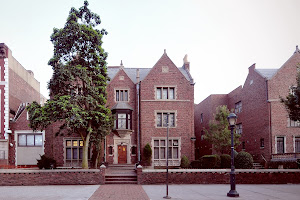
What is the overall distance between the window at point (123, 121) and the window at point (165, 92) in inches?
157

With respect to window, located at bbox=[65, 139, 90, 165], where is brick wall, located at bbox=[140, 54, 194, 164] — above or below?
above

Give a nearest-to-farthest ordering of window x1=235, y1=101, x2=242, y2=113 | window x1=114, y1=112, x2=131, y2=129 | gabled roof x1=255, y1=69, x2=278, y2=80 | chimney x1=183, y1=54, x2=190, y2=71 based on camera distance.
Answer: window x1=114, y1=112, x2=131, y2=129, gabled roof x1=255, y1=69, x2=278, y2=80, chimney x1=183, y1=54, x2=190, y2=71, window x1=235, y1=101, x2=242, y2=113

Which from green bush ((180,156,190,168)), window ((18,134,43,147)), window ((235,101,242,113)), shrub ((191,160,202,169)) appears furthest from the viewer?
window ((235,101,242,113))

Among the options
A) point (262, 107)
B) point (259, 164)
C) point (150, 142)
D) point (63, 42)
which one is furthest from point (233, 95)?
point (63, 42)

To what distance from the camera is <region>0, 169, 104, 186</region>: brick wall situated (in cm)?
2308

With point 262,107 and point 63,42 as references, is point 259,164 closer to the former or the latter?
point 262,107

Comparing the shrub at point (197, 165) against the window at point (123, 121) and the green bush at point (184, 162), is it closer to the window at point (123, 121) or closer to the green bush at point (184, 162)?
the green bush at point (184, 162)

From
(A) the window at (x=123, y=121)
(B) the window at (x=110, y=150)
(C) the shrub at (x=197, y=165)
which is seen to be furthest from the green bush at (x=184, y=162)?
Answer: (B) the window at (x=110, y=150)

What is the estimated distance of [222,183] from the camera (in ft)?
78.7

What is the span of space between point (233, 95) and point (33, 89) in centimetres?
2829

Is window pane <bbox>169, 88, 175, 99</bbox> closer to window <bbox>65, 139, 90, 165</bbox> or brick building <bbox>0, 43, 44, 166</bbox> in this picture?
window <bbox>65, 139, 90, 165</bbox>

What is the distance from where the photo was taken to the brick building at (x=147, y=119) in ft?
112

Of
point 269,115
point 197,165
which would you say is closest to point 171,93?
point 197,165

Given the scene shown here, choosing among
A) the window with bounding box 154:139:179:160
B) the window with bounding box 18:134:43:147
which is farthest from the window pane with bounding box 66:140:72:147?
the window with bounding box 154:139:179:160
